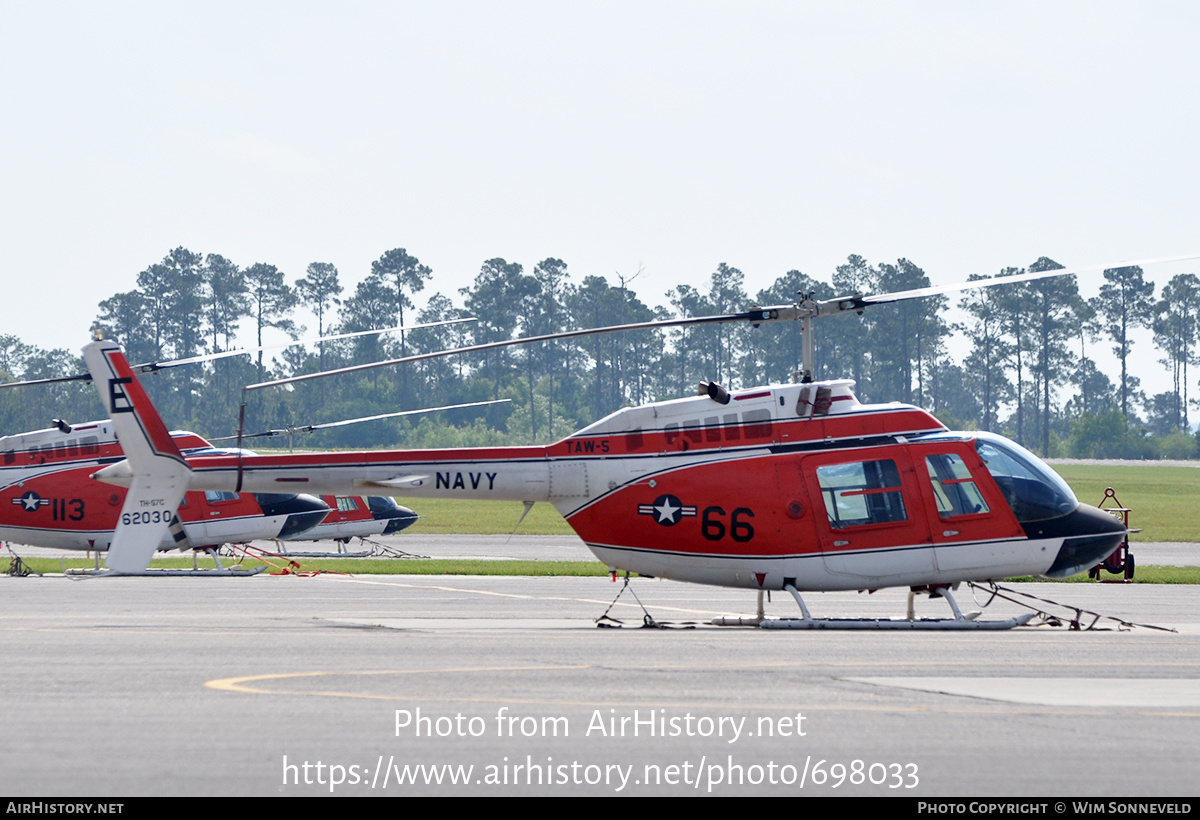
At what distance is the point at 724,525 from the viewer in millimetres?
16984

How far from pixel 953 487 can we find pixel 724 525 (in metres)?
3.05

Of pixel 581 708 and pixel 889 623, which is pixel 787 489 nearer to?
pixel 889 623

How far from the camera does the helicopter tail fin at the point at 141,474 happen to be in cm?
1866

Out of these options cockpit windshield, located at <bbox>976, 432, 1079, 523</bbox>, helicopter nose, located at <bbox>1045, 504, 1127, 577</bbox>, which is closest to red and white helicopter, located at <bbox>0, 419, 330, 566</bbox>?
cockpit windshield, located at <bbox>976, 432, 1079, 523</bbox>

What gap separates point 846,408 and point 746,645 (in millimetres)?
4432

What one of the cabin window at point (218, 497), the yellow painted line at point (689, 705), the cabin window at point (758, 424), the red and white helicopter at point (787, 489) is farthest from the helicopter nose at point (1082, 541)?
the cabin window at point (218, 497)

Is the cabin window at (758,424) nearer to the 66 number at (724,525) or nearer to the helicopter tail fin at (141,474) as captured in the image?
the 66 number at (724,525)

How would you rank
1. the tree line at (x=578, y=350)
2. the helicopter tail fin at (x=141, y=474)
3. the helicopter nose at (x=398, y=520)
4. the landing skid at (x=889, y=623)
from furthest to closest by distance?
the tree line at (x=578, y=350)
the helicopter nose at (x=398, y=520)
the helicopter tail fin at (x=141, y=474)
the landing skid at (x=889, y=623)

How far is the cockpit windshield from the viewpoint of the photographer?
55.3 feet

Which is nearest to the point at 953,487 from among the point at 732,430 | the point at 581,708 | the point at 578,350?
the point at 732,430

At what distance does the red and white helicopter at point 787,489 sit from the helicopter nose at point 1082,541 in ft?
0.06

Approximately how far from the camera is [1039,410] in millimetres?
149250

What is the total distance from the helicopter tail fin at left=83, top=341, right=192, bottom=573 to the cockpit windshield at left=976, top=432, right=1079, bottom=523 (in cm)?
1135
